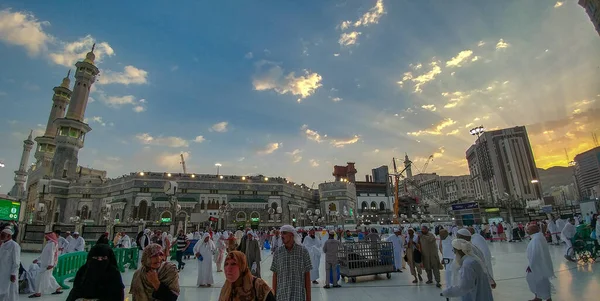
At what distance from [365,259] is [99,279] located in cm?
682

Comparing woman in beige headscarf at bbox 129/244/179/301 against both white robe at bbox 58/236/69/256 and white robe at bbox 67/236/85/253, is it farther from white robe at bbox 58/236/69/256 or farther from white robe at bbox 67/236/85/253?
white robe at bbox 67/236/85/253

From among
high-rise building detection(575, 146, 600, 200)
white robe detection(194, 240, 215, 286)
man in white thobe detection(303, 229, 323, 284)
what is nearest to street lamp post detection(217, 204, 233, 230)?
man in white thobe detection(303, 229, 323, 284)

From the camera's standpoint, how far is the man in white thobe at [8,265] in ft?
16.5

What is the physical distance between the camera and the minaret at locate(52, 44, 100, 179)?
161ft

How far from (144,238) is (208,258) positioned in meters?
6.54

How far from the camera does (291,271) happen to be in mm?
3365

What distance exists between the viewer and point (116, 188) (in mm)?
46406

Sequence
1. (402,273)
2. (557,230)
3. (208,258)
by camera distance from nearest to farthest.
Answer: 1. (208,258)
2. (402,273)
3. (557,230)

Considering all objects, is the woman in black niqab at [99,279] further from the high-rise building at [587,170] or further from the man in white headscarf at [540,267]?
the high-rise building at [587,170]

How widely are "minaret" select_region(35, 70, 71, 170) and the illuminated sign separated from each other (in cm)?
4248

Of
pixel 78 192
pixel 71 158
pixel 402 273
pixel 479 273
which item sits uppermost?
pixel 71 158

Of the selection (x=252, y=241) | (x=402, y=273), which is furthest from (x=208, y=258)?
(x=402, y=273)

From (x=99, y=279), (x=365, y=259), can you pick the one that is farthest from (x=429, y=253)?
(x=99, y=279)

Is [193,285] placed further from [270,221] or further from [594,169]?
[594,169]
